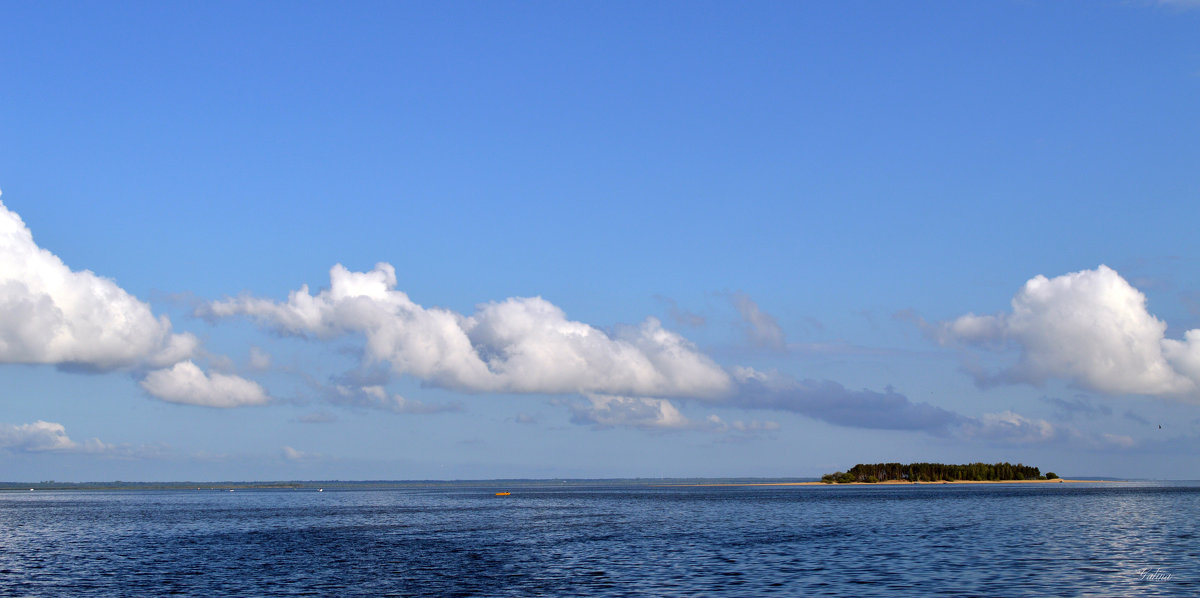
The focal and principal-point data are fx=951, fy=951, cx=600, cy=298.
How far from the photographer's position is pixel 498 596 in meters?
50.5

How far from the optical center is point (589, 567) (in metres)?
62.9

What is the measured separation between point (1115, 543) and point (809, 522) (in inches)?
1573

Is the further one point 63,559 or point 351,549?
point 351,549

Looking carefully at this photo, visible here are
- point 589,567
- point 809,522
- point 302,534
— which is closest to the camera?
point 589,567

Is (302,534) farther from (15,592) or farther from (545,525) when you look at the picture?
(15,592)

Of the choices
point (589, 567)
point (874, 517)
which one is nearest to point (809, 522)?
point (874, 517)

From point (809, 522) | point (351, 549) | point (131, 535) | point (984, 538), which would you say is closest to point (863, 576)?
point (984, 538)

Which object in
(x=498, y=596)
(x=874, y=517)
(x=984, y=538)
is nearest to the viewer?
(x=498, y=596)

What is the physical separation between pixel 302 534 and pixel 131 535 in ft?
59.6

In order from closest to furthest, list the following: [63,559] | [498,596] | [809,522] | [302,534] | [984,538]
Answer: [498,596], [63,559], [984,538], [302,534], [809,522]

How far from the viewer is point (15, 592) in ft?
176

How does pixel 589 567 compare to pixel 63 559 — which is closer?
pixel 589 567

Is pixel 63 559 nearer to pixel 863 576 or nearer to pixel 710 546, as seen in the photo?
pixel 710 546

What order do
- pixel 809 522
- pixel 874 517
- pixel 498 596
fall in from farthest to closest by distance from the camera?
1. pixel 874 517
2. pixel 809 522
3. pixel 498 596
